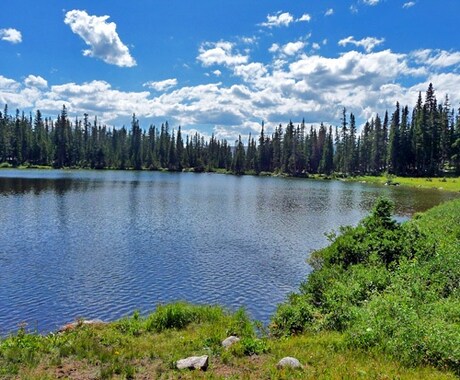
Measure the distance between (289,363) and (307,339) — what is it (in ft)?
7.72

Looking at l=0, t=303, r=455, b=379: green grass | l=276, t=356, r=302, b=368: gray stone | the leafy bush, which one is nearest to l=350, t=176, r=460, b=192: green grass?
the leafy bush

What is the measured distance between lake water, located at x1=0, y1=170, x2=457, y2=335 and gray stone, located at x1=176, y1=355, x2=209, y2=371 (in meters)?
7.62

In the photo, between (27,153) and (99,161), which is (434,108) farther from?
(27,153)

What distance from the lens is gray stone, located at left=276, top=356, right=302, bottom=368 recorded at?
10547 mm

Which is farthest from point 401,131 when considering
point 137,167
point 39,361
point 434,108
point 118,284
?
point 39,361

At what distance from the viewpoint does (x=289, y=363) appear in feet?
35.0

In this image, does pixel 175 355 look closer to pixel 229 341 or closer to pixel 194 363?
pixel 194 363

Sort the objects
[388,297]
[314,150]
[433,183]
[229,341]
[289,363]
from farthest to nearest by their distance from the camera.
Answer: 1. [314,150]
2. [433,183]
3. [388,297]
4. [229,341]
5. [289,363]

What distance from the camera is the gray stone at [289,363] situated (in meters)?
10.5

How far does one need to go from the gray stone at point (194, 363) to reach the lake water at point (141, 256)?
762 cm

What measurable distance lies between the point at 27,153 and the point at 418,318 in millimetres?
181248

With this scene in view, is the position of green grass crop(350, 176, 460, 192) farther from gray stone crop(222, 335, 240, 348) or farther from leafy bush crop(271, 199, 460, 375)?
gray stone crop(222, 335, 240, 348)

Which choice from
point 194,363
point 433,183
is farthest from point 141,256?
point 433,183

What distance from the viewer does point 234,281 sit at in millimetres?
23984
